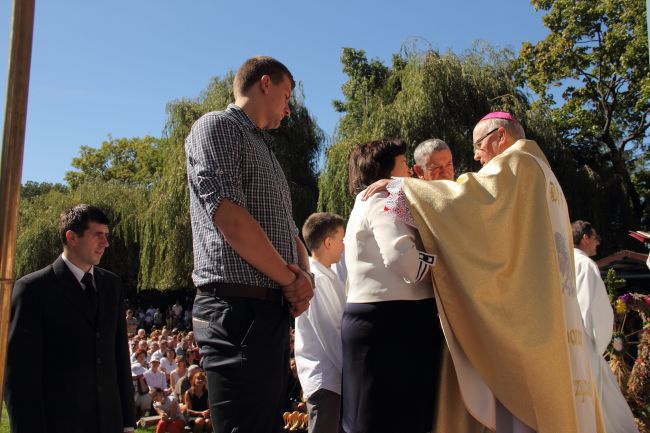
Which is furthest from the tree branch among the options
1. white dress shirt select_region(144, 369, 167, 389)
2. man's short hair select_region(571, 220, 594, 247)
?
man's short hair select_region(571, 220, 594, 247)

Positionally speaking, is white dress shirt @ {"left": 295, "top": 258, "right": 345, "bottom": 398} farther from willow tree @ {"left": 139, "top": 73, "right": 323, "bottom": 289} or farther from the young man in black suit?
willow tree @ {"left": 139, "top": 73, "right": 323, "bottom": 289}

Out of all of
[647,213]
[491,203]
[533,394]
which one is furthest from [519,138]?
[647,213]

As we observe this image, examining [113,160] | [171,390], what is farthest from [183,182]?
[113,160]

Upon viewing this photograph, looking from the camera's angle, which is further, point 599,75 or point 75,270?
point 599,75

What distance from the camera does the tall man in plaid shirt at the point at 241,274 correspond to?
246cm

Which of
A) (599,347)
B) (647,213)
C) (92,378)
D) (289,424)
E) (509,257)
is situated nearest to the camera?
(509,257)

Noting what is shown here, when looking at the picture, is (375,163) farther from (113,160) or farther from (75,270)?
(113,160)

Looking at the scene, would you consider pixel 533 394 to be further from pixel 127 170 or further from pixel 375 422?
pixel 127 170

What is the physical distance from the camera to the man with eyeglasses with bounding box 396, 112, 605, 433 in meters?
3.14

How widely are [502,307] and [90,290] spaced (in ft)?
7.40

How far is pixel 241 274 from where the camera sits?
8.38ft

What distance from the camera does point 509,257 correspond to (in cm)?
328

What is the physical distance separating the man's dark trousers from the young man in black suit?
1.24 m

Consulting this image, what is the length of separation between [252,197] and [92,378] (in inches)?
62.5
